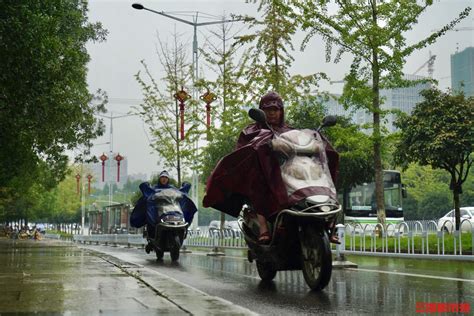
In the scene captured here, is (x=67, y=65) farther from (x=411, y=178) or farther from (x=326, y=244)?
(x=411, y=178)

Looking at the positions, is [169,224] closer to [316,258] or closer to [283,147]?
[283,147]

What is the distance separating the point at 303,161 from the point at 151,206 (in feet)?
30.1

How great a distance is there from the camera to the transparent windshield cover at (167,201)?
16.2 meters

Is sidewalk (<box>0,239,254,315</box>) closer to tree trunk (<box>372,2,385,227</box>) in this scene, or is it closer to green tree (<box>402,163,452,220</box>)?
tree trunk (<box>372,2,385,227</box>)

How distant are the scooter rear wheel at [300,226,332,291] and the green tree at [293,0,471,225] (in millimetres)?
11518

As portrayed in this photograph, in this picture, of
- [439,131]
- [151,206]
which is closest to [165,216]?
[151,206]

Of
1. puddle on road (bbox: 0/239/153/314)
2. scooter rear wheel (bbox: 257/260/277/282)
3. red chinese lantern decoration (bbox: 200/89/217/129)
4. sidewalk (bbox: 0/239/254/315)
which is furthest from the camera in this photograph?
red chinese lantern decoration (bbox: 200/89/217/129)

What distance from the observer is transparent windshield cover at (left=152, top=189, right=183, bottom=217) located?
53.2ft

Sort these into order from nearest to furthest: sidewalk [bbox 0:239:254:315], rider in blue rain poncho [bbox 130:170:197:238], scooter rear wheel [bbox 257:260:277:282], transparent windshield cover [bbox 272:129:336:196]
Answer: sidewalk [bbox 0:239:254:315] < transparent windshield cover [bbox 272:129:336:196] < scooter rear wheel [bbox 257:260:277:282] < rider in blue rain poncho [bbox 130:170:197:238]

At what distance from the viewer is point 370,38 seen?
18484 mm

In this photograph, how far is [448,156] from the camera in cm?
2038

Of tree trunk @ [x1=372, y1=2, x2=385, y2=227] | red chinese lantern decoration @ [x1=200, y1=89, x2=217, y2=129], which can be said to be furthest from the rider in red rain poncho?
red chinese lantern decoration @ [x1=200, y1=89, x2=217, y2=129]

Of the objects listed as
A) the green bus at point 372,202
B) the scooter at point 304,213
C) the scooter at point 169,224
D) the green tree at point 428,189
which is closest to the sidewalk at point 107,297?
the scooter at point 304,213

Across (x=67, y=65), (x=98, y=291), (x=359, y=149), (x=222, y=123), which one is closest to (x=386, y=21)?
(x=359, y=149)
